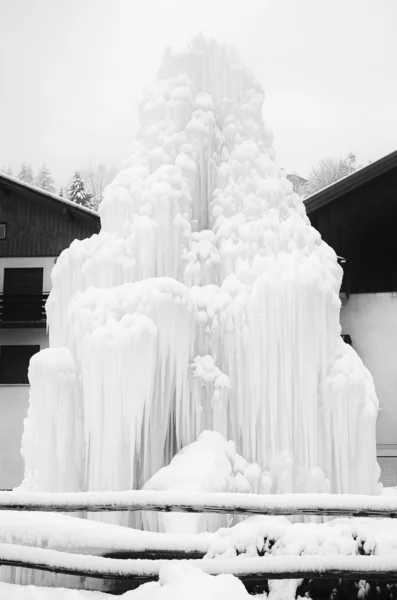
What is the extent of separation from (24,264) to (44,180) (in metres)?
24.9

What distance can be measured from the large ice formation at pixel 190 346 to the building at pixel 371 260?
904 centimetres

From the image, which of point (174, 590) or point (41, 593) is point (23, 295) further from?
point (174, 590)

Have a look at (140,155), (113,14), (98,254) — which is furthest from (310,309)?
(113,14)

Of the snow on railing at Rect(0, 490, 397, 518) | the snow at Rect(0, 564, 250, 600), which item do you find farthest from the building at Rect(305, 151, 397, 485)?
the snow at Rect(0, 564, 250, 600)

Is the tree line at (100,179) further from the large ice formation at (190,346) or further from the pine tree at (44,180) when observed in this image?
the large ice formation at (190,346)

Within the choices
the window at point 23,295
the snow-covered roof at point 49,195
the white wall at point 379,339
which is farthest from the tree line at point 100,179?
the white wall at point 379,339

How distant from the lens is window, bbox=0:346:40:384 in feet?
65.5

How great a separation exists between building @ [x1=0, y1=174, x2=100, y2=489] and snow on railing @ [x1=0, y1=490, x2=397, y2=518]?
14.7 metres

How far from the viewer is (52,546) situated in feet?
14.7

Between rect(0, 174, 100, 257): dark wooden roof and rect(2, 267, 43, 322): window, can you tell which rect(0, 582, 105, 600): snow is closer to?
rect(2, 267, 43, 322): window

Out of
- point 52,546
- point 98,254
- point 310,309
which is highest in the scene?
point 98,254

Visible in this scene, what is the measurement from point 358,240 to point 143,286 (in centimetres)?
1176

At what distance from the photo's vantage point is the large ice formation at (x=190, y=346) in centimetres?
810

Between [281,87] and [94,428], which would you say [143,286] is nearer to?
[94,428]
